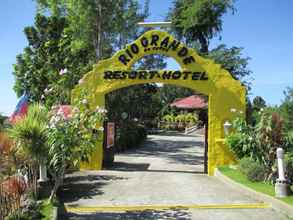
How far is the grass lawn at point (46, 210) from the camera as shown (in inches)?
315

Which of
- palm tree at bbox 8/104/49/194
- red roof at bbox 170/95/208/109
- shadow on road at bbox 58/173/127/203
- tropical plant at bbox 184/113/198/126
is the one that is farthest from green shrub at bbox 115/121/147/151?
tropical plant at bbox 184/113/198/126

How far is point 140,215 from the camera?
8.88 m

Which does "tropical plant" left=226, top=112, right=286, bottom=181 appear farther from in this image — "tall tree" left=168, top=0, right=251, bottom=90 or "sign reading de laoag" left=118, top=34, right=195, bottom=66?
"tall tree" left=168, top=0, right=251, bottom=90

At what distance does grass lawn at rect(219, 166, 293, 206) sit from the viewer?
1004 centimetres

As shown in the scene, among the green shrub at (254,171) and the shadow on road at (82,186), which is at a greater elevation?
the green shrub at (254,171)

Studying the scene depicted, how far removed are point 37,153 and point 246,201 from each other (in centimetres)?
508

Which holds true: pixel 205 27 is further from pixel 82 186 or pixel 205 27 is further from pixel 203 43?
pixel 82 186

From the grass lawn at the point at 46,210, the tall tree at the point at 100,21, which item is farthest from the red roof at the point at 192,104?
the grass lawn at the point at 46,210

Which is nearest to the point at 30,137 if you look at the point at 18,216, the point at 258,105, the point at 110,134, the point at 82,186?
the point at 18,216

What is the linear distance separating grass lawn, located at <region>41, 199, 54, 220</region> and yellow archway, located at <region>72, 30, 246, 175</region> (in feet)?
22.6

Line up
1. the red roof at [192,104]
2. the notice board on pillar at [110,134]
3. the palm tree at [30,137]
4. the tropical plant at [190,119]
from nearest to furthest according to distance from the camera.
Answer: the palm tree at [30,137] → the notice board on pillar at [110,134] → the red roof at [192,104] → the tropical plant at [190,119]

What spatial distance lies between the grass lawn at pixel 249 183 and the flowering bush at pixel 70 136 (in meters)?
4.42

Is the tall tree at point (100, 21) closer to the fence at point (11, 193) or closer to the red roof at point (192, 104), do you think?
the fence at point (11, 193)

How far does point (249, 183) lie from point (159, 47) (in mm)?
6285
